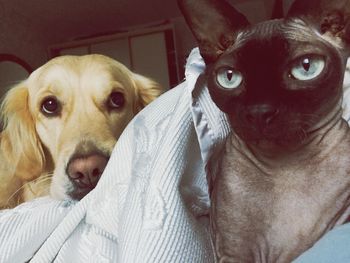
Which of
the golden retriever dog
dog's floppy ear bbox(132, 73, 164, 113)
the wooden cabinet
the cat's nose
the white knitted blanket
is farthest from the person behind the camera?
the wooden cabinet

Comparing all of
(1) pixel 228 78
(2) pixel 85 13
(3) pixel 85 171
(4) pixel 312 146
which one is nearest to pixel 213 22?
(1) pixel 228 78

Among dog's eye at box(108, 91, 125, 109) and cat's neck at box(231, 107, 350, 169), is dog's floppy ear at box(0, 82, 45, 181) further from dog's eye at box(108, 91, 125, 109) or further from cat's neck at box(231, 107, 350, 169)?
cat's neck at box(231, 107, 350, 169)

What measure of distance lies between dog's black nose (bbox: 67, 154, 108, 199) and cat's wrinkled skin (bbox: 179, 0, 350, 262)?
0.43 m

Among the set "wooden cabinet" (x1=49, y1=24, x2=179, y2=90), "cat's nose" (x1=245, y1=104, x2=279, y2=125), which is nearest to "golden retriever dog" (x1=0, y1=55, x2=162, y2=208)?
"cat's nose" (x1=245, y1=104, x2=279, y2=125)

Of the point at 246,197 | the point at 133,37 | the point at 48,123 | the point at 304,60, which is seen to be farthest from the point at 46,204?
the point at 133,37

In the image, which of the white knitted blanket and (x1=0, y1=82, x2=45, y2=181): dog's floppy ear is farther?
(x1=0, y1=82, x2=45, y2=181): dog's floppy ear

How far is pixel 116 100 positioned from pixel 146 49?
207 centimetres

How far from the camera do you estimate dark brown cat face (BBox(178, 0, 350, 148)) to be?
20.3 inches

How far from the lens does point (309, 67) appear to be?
517mm

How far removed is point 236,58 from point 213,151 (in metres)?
0.16

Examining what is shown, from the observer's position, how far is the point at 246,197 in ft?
1.84

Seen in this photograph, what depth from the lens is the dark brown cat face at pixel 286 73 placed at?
1.69 ft

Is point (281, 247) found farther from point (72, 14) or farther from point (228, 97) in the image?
point (72, 14)

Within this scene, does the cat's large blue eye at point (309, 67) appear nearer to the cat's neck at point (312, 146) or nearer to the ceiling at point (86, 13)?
the cat's neck at point (312, 146)
